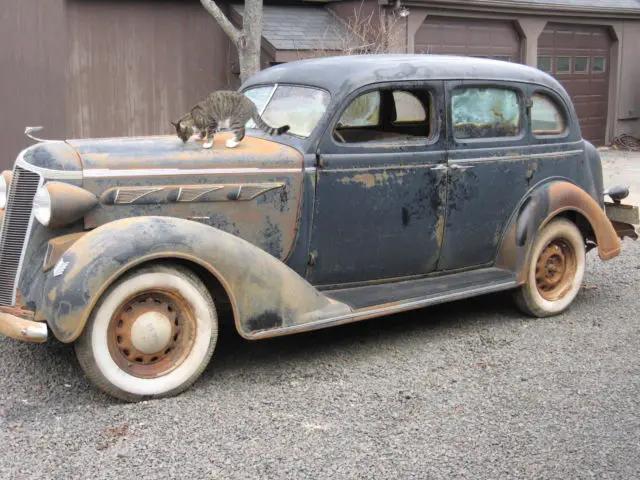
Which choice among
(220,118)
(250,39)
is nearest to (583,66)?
(250,39)

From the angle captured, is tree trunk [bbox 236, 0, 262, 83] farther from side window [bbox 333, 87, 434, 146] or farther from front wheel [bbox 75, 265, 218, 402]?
front wheel [bbox 75, 265, 218, 402]

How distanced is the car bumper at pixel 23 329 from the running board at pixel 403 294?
44.5 inches

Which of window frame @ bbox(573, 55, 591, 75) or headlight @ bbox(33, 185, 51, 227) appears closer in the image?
headlight @ bbox(33, 185, 51, 227)

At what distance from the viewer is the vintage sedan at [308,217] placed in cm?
432

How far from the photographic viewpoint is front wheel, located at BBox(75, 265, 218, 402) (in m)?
4.23

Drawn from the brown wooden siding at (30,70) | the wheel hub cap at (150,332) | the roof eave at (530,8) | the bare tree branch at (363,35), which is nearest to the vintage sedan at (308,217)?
the wheel hub cap at (150,332)

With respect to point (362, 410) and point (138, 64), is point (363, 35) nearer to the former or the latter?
point (138, 64)

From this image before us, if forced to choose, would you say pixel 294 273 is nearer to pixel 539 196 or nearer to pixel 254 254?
pixel 254 254

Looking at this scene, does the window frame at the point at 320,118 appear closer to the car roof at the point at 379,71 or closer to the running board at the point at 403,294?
the car roof at the point at 379,71

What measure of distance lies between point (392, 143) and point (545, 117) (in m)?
1.49

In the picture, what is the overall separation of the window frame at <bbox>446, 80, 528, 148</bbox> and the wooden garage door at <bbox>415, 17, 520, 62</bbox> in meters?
9.24

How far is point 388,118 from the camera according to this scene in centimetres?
590

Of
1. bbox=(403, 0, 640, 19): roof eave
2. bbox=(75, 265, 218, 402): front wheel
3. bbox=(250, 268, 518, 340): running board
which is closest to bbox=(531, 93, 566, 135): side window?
bbox=(250, 268, 518, 340): running board

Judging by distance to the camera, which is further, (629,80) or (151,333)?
(629,80)
